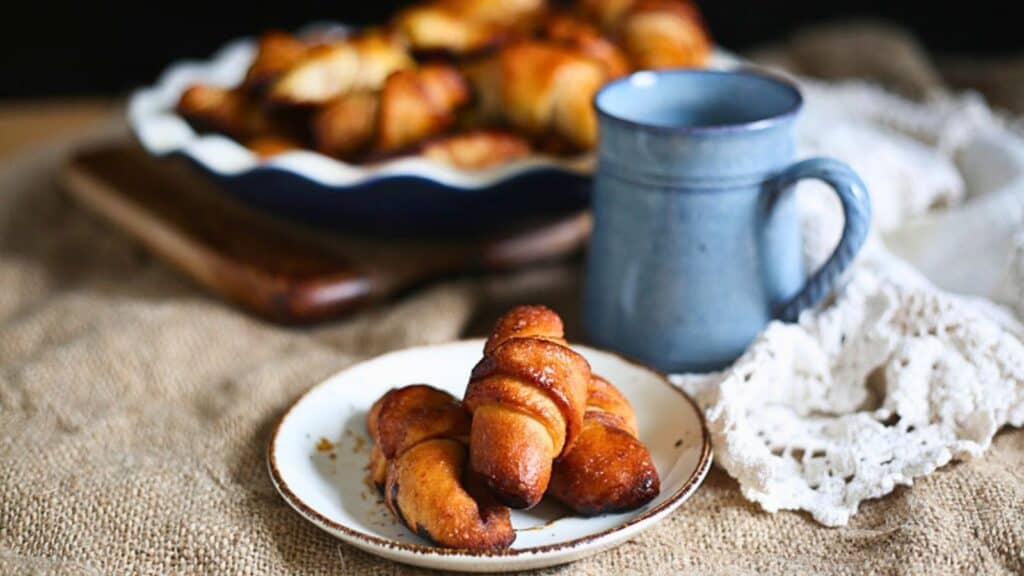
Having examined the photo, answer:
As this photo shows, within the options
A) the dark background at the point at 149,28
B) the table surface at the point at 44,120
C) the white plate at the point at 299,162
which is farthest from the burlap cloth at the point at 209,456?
the dark background at the point at 149,28

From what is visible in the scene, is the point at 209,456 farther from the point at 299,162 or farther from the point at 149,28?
the point at 149,28

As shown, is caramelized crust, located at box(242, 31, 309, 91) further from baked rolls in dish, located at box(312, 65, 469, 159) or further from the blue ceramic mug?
the blue ceramic mug

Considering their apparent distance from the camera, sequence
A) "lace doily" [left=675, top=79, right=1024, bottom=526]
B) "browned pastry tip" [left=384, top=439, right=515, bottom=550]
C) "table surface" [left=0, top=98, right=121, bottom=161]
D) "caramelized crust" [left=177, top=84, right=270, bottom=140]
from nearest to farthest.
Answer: "browned pastry tip" [left=384, top=439, right=515, bottom=550] → "lace doily" [left=675, top=79, right=1024, bottom=526] → "caramelized crust" [left=177, top=84, right=270, bottom=140] → "table surface" [left=0, top=98, right=121, bottom=161]

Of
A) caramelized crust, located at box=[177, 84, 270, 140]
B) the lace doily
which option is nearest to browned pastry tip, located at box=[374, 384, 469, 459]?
the lace doily

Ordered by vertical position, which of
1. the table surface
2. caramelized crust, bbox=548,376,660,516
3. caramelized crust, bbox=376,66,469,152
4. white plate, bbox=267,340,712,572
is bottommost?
the table surface

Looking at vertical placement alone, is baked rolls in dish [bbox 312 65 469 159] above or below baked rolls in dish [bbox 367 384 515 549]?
above

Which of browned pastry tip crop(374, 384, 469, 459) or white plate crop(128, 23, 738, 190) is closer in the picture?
browned pastry tip crop(374, 384, 469, 459)
